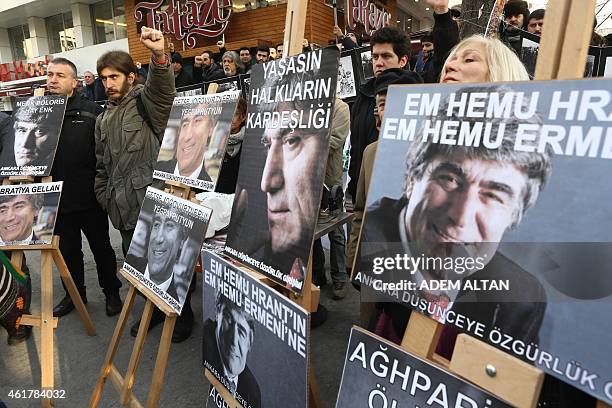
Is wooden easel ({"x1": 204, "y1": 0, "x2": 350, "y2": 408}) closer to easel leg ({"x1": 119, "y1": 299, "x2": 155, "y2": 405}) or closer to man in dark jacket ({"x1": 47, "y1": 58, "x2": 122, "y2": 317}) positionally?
easel leg ({"x1": 119, "y1": 299, "x2": 155, "y2": 405})

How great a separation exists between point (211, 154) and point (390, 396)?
50.0 inches

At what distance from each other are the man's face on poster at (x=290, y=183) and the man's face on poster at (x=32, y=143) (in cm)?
208

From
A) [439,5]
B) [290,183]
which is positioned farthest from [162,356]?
[439,5]

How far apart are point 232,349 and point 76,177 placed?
2.18 metres

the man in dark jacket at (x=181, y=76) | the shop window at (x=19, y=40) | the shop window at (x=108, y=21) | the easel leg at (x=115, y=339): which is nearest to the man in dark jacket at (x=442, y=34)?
the easel leg at (x=115, y=339)

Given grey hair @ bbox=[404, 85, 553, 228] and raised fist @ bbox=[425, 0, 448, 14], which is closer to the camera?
grey hair @ bbox=[404, 85, 553, 228]

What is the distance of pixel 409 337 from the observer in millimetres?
1027

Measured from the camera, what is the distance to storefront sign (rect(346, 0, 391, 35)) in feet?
37.8

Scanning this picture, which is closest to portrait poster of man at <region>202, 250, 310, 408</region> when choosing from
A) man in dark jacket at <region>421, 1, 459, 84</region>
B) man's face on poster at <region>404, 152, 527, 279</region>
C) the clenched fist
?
man's face on poster at <region>404, 152, 527, 279</region>

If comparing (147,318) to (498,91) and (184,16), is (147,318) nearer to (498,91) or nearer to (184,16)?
(498,91)

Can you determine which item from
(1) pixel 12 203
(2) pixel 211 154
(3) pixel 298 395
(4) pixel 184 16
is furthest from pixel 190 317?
(4) pixel 184 16

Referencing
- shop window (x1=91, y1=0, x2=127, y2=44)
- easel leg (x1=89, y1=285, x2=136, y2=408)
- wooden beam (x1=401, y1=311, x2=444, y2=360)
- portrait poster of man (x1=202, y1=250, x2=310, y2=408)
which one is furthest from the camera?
shop window (x1=91, y1=0, x2=127, y2=44)

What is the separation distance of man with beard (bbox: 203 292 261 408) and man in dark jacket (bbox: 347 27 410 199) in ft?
5.11

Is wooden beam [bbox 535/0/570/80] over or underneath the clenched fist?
underneath
